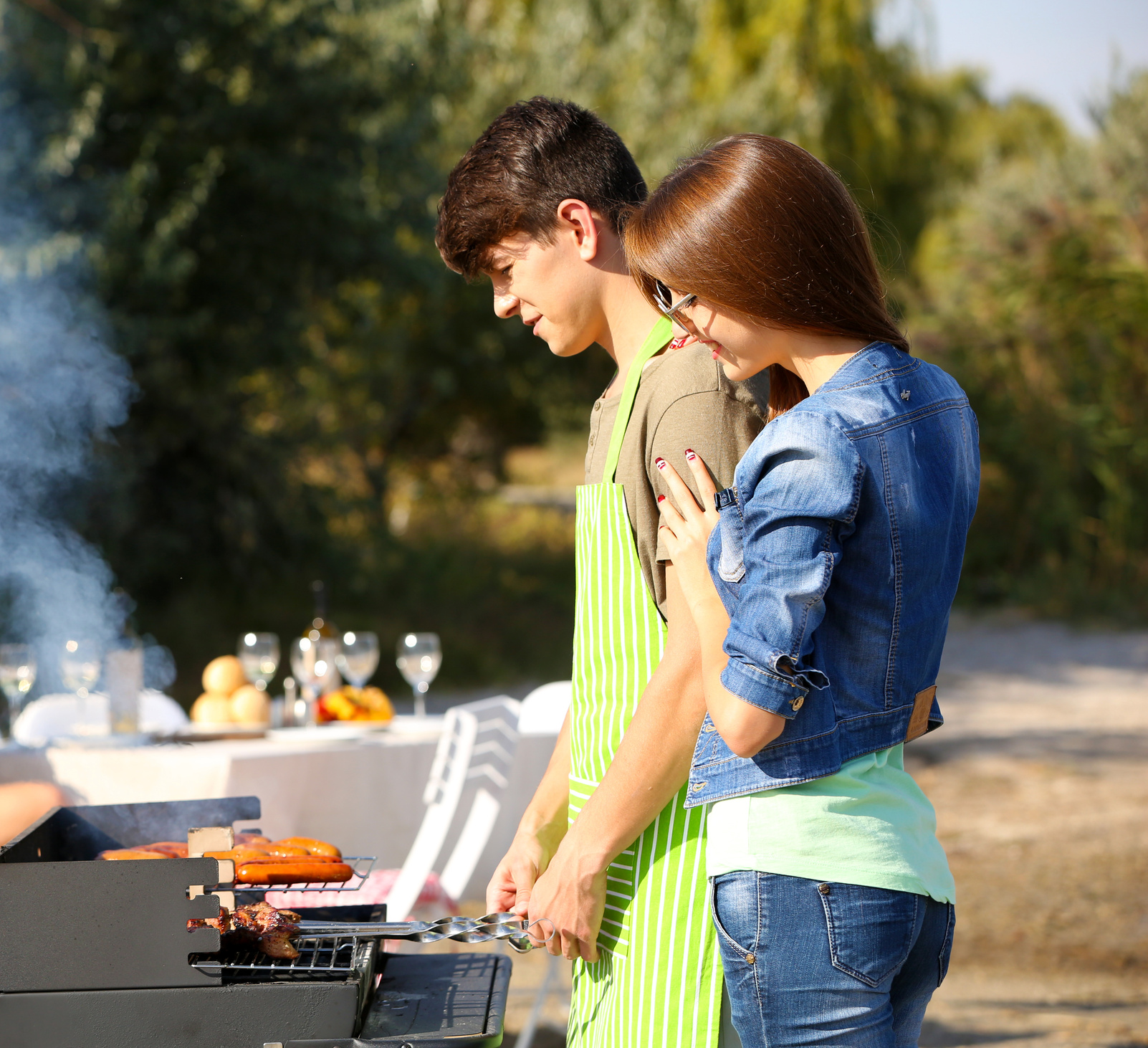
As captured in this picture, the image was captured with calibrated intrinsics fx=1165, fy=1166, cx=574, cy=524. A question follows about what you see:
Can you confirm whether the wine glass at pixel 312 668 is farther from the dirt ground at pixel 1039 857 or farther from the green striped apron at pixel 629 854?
the green striped apron at pixel 629 854

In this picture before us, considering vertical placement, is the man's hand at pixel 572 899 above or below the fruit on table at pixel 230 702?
above

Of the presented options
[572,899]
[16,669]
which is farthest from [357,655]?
[572,899]

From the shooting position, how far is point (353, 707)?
11.0 ft

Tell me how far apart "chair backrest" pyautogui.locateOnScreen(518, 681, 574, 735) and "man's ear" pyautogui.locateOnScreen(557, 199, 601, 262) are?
213cm

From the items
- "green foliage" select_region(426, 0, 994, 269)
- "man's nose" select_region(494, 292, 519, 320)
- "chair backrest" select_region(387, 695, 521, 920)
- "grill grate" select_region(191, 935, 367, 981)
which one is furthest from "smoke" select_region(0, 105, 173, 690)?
"green foliage" select_region(426, 0, 994, 269)

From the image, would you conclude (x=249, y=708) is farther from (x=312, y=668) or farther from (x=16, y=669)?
(x=16, y=669)

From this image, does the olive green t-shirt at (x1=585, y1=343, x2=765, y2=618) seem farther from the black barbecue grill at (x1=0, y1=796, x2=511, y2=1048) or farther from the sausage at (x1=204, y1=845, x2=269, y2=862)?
the sausage at (x1=204, y1=845, x2=269, y2=862)

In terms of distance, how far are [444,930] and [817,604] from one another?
2.22 feet

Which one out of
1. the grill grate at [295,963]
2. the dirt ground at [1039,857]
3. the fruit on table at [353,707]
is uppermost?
the grill grate at [295,963]

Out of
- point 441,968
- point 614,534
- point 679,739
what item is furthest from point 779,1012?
point 441,968

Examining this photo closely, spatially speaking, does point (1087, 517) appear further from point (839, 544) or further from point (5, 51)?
point (839, 544)

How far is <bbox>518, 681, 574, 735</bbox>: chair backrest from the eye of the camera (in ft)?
11.6

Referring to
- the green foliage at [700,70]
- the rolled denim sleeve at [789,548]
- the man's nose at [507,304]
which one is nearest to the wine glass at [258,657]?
the man's nose at [507,304]

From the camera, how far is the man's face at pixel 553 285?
1.58 m
